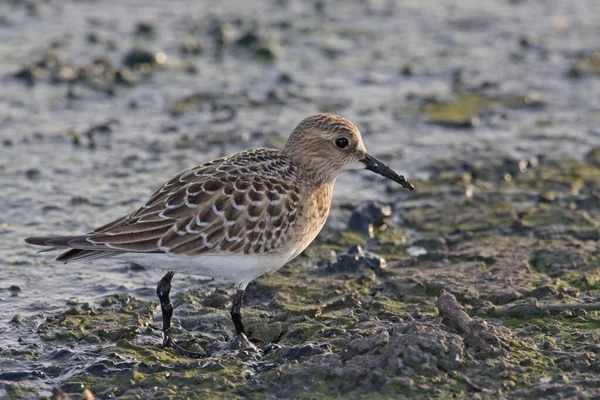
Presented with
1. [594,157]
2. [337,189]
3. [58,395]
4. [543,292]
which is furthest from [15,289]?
[594,157]

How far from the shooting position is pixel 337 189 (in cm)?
1200

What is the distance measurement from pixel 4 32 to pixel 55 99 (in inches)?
105

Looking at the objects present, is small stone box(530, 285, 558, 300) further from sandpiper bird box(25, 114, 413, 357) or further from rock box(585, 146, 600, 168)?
rock box(585, 146, 600, 168)

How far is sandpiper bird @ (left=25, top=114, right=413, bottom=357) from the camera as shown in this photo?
8008 millimetres

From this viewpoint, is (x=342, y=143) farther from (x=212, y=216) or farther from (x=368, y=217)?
(x=368, y=217)

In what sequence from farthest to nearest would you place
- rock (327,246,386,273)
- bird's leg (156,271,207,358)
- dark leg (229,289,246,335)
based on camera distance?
rock (327,246,386,273), dark leg (229,289,246,335), bird's leg (156,271,207,358)

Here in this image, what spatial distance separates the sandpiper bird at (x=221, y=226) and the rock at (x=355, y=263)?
1098 millimetres

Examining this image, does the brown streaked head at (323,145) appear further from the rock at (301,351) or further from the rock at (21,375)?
the rock at (21,375)

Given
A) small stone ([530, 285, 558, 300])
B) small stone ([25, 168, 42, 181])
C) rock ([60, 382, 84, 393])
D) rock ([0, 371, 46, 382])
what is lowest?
rock ([0, 371, 46, 382])

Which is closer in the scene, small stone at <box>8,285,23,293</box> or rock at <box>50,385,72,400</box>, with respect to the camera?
rock at <box>50,385,72,400</box>

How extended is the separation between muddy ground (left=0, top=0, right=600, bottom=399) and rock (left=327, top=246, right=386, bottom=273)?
21 millimetres

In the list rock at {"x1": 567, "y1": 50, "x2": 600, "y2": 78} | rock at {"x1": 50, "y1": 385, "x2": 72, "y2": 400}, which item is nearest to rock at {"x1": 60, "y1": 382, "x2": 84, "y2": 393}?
rock at {"x1": 50, "y1": 385, "x2": 72, "y2": 400}

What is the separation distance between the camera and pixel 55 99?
13.9 m

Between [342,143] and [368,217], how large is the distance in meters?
2.01
